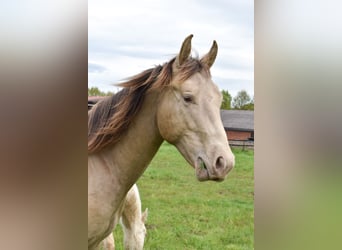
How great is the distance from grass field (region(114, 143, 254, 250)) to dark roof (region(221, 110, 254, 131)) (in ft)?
0.92

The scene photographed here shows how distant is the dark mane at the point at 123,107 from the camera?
41.3 inches

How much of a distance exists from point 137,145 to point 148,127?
0.06 metres

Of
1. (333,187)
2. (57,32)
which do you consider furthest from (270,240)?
(57,32)

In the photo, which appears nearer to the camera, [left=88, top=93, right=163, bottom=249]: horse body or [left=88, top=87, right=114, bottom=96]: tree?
[left=88, top=93, right=163, bottom=249]: horse body

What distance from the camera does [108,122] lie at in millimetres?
1077

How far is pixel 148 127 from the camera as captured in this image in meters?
1.05

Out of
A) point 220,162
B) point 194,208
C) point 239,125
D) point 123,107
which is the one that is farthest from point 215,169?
point 194,208

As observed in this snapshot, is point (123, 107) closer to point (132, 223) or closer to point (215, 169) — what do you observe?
point (215, 169)

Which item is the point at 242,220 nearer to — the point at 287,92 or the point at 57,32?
the point at 287,92

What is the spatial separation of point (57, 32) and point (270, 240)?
15.5 inches

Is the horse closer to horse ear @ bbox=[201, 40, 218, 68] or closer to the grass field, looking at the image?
the grass field

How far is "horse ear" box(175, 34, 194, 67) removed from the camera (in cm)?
100

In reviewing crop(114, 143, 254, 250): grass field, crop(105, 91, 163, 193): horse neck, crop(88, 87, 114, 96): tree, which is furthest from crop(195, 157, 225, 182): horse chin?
crop(114, 143, 254, 250): grass field

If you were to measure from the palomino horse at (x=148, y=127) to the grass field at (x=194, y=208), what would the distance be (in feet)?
2.56
